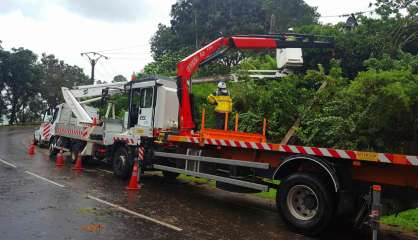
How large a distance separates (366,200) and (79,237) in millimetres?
4517

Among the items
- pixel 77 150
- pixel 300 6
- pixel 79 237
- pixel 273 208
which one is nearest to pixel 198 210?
pixel 273 208

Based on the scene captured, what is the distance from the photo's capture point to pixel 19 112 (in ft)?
191

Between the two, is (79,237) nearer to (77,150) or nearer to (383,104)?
(383,104)

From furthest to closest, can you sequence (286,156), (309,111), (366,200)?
1. (309,111)
2. (286,156)
3. (366,200)

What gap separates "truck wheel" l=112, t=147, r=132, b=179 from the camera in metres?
12.1

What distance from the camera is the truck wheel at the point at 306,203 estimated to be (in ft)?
21.9

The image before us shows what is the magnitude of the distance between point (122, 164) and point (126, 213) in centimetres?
468

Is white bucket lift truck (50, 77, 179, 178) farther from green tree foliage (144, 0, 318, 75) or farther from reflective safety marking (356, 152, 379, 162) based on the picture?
green tree foliage (144, 0, 318, 75)

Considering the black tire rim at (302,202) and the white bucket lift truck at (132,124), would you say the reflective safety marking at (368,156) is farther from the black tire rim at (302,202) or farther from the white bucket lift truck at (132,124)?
the white bucket lift truck at (132,124)

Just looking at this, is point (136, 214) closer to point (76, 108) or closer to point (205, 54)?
point (205, 54)

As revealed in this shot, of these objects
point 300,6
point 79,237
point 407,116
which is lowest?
point 79,237

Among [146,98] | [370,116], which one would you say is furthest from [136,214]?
[370,116]

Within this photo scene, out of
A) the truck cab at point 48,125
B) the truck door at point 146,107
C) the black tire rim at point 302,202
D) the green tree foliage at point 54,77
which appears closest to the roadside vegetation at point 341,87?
the truck door at point 146,107

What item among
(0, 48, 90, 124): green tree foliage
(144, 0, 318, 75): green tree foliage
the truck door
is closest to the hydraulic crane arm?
the truck door
